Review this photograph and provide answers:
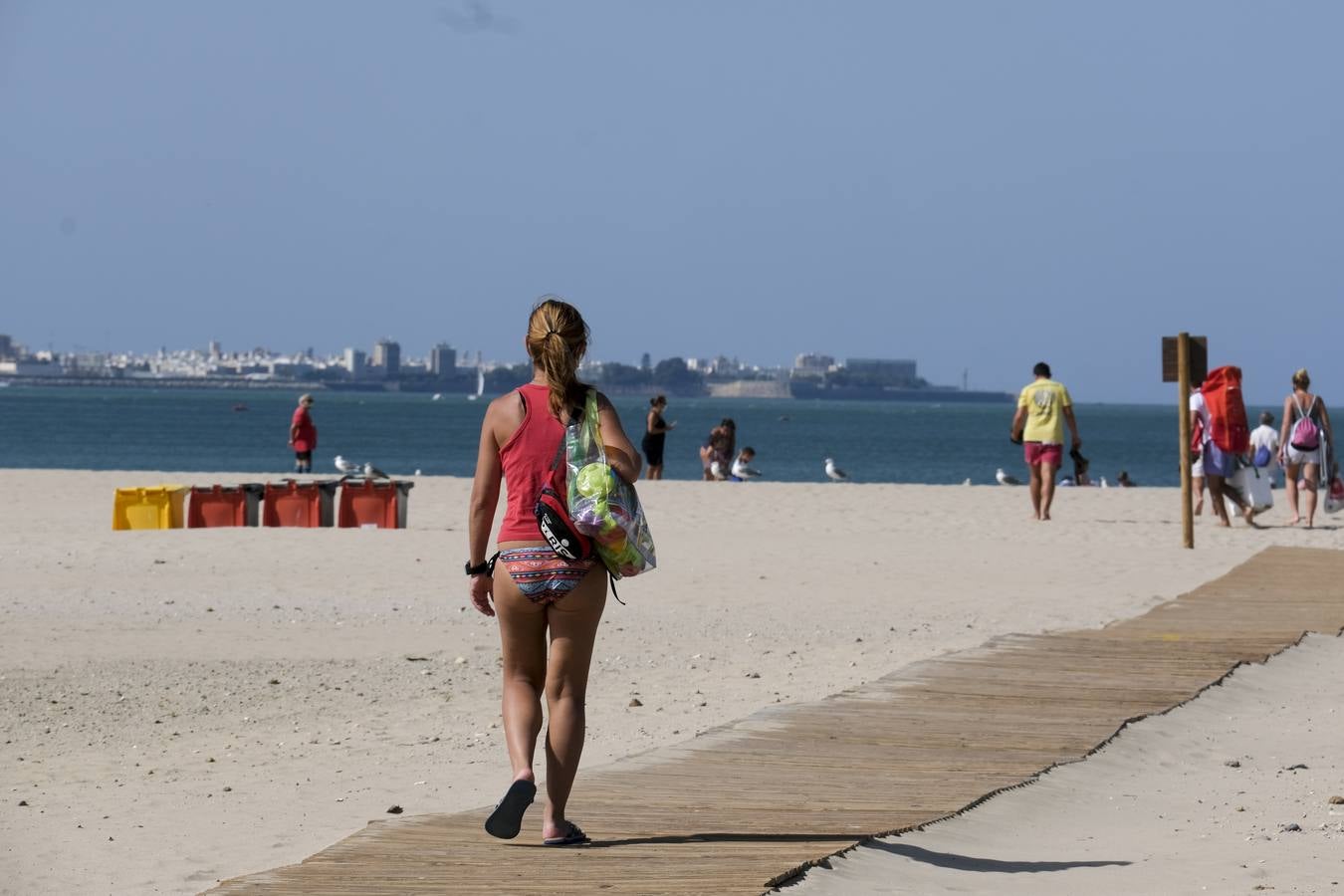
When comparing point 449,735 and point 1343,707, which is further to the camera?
point 1343,707

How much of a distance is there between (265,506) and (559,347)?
14625mm

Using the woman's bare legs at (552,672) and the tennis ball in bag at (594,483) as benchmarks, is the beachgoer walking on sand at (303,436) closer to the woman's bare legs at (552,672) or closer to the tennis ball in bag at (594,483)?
the woman's bare legs at (552,672)

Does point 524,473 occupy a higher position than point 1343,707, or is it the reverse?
point 524,473

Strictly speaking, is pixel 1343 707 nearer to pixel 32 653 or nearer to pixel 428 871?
pixel 428 871

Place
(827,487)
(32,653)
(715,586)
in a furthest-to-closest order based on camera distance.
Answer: (827,487) < (715,586) < (32,653)

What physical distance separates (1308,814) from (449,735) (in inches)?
145

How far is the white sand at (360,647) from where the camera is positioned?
6953mm

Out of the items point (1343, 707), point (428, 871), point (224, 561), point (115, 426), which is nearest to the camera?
point (428, 871)

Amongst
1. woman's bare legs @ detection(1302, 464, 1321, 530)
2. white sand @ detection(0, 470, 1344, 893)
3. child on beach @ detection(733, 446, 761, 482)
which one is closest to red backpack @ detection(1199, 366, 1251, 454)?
white sand @ detection(0, 470, 1344, 893)

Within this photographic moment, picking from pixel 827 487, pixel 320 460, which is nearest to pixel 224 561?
pixel 827 487

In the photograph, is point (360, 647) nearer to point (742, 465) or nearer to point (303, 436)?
point (303, 436)

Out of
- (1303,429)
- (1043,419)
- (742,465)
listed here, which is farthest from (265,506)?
(742,465)

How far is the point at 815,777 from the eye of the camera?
696cm

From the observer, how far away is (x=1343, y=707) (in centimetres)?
919
